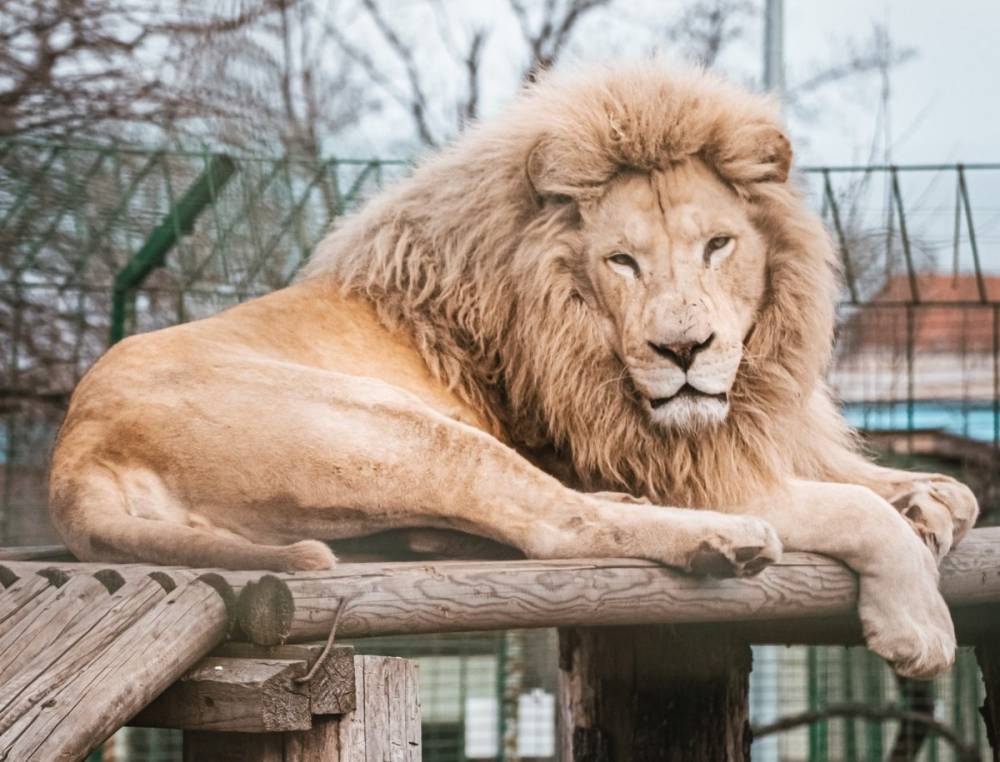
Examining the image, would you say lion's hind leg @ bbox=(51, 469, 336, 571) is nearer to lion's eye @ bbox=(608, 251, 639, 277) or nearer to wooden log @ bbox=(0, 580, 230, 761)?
wooden log @ bbox=(0, 580, 230, 761)

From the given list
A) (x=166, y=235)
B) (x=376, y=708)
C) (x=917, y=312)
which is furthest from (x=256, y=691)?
(x=917, y=312)

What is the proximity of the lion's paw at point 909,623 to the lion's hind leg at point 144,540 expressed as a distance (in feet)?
3.77

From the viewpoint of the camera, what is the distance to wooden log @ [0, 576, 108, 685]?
2.31m

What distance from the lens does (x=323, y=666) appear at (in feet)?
7.72

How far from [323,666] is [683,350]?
110 cm

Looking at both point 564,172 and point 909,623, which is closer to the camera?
point 909,623

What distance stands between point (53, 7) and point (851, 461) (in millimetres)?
3126

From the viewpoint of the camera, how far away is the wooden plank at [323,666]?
2.35 metres

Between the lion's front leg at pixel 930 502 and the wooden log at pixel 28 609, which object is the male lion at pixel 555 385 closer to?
the lion's front leg at pixel 930 502

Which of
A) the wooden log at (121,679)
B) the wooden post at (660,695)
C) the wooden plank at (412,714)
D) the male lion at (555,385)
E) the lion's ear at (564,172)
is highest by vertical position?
the lion's ear at (564,172)

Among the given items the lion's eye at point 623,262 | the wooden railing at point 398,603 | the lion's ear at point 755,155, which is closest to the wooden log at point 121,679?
the wooden railing at point 398,603

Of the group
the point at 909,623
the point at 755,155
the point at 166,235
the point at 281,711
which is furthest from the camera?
the point at 166,235

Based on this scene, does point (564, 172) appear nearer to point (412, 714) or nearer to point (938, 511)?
point (938, 511)

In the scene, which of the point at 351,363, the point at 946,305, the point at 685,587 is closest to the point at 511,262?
the point at 351,363
